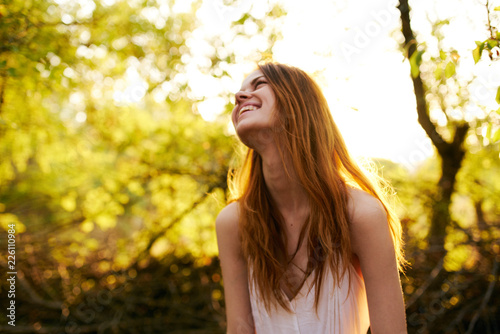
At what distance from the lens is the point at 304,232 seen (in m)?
1.78

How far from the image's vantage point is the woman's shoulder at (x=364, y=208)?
1.61m

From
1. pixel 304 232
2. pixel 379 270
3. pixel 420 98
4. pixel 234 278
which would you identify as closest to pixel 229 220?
pixel 234 278

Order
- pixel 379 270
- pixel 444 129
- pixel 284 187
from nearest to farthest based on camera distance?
1. pixel 379 270
2. pixel 284 187
3. pixel 444 129

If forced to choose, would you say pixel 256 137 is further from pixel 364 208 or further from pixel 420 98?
pixel 420 98

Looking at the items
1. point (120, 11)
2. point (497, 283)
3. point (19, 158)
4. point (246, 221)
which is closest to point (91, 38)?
point (120, 11)

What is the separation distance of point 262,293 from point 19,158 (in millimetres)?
3926

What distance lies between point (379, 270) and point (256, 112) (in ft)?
2.73

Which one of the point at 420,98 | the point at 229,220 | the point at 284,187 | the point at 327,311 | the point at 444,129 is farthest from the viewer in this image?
the point at 444,129

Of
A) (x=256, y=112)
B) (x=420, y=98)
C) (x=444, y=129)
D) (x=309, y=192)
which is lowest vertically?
(x=444, y=129)

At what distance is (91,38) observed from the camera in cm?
364

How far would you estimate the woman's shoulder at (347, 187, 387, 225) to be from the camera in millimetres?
1612

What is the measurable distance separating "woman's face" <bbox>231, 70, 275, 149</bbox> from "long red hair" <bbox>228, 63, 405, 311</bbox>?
0.11ft

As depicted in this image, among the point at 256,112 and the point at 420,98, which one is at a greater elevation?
the point at 256,112

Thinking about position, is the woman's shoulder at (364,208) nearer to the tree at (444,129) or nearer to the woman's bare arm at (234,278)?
the woman's bare arm at (234,278)
